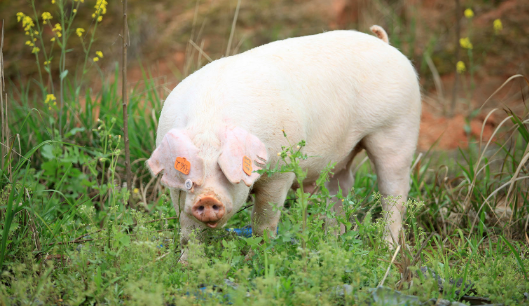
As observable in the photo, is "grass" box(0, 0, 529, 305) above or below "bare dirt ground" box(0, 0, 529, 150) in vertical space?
above

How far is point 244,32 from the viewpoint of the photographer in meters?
7.71

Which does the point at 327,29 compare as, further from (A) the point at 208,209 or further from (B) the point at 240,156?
(A) the point at 208,209

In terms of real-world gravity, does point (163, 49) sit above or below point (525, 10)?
below

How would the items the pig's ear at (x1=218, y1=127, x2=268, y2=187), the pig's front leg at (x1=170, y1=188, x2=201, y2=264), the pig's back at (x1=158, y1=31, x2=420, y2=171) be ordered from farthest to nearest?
the pig's front leg at (x1=170, y1=188, x2=201, y2=264), the pig's back at (x1=158, y1=31, x2=420, y2=171), the pig's ear at (x1=218, y1=127, x2=268, y2=187)

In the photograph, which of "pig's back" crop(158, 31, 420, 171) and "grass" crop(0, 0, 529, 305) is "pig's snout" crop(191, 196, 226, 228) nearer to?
"grass" crop(0, 0, 529, 305)

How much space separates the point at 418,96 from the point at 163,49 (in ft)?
17.4

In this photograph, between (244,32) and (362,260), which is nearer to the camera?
(362,260)

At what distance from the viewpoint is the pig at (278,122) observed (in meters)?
2.37

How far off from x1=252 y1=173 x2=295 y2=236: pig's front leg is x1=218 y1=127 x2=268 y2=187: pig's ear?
378 mm

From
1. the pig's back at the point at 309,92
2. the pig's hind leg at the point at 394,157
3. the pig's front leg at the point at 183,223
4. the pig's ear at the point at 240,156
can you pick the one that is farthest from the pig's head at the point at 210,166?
the pig's hind leg at the point at 394,157

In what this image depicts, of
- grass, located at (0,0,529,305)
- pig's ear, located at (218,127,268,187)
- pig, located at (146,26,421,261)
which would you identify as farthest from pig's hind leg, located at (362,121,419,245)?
pig's ear, located at (218,127,268,187)

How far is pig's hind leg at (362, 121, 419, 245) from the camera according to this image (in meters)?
3.52

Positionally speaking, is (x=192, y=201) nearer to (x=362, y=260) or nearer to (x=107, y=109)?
(x=362, y=260)

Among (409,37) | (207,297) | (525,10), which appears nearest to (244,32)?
(409,37)
